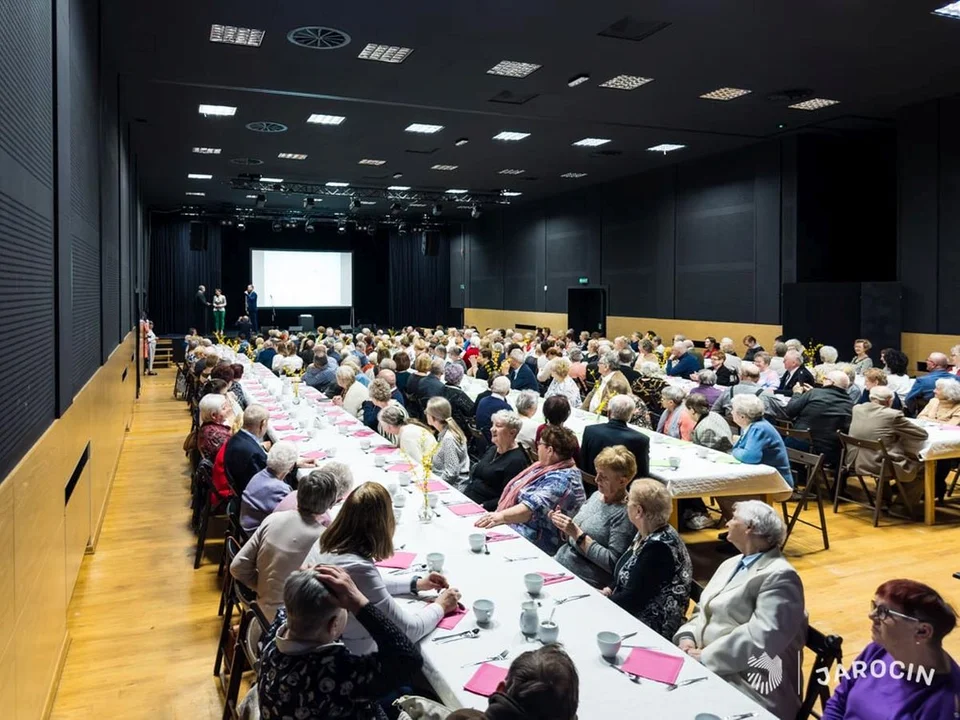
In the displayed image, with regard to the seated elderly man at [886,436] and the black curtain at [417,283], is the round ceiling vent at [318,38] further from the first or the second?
the black curtain at [417,283]

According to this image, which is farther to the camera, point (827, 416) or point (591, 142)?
point (591, 142)

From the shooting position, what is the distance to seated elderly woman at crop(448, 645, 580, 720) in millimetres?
1670

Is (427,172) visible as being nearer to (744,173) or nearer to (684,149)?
(684,149)

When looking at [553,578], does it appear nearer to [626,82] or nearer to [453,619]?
[453,619]

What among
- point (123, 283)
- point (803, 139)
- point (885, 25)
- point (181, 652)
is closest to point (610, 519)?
point (181, 652)

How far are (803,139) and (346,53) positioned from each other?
351 inches

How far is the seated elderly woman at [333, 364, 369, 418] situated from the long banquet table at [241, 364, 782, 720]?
338cm

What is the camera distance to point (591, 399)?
318 inches

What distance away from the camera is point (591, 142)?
46.6ft

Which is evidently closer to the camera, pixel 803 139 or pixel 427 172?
pixel 803 139

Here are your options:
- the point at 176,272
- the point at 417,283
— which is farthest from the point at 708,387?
the point at 176,272

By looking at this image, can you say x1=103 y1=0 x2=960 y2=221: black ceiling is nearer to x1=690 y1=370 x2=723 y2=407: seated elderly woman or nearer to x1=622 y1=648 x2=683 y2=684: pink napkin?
x1=690 y1=370 x2=723 y2=407: seated elderly woman

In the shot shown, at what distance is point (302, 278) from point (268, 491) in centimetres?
2355

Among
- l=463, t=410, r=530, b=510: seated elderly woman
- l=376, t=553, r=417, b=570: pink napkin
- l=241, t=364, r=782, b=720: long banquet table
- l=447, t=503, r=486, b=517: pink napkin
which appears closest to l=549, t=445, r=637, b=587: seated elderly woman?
→ l=241, t=364, r=782, b=720: long banquet table
